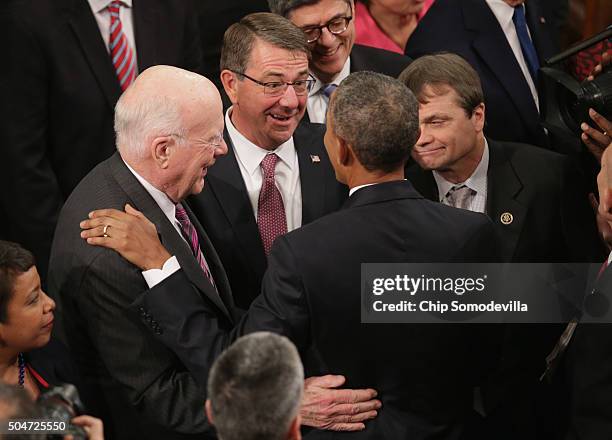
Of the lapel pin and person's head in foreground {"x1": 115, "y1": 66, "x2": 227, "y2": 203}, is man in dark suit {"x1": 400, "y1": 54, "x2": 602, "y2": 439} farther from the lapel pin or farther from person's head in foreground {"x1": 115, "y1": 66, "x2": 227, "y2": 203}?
person's head in foreground {"x1": 115, "y1": 66, "x2": 227, "y2": 203}

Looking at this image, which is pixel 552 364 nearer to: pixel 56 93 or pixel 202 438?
pixel 202 438

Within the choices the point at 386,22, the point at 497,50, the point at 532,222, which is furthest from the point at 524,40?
the point at 532,222

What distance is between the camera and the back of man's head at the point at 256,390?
1.81 metres

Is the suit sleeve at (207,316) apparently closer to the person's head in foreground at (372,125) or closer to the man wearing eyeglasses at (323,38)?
the person's head in foreground at (372,125)

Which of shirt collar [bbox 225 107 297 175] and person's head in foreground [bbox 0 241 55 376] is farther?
shirt collar [bbox 225 107 297 175]

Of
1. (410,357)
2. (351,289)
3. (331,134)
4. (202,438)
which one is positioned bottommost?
(202,438)

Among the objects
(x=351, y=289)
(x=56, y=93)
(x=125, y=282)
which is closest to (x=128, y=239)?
(x=125, y=282)

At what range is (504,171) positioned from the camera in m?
3.39

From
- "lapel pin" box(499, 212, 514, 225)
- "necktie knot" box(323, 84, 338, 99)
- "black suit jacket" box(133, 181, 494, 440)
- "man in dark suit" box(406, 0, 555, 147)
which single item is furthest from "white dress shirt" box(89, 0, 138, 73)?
"lapel pin" box(499, 212, 514, 225)

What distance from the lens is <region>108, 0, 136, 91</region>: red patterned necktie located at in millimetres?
3670

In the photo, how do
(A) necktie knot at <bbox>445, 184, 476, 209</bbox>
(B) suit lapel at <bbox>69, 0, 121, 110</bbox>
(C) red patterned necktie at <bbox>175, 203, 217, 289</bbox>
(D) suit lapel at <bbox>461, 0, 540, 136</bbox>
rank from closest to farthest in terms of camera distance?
(C) red patterned necktie at <bbox>175, 203, 217, 289</bbox> < (A) necktie knot at <bbox>445, 184, 476, 209</bbox> < (B) suit lapel at <bbox>69, 0, 121, 110</bbox> < (D) suit lapel at <bbox>461, 0, 540, 136</bbox>

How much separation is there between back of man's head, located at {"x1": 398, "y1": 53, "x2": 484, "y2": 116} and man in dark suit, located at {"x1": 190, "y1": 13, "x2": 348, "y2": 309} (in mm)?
403

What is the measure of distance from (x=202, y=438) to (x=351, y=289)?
73 centimetres

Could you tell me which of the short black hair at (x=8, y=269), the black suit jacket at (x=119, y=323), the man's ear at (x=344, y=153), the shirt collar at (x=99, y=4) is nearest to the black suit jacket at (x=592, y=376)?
the man's ear at (x=344, y=153)
